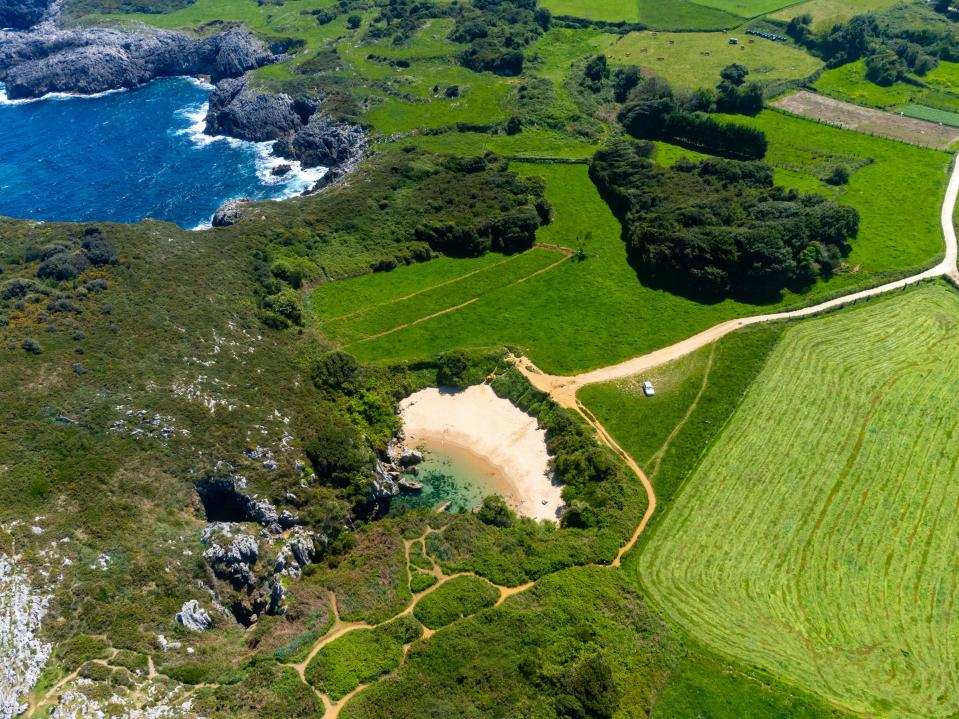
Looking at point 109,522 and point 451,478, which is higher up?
point 109,522

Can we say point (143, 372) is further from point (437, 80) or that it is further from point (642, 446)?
point (437, 80)

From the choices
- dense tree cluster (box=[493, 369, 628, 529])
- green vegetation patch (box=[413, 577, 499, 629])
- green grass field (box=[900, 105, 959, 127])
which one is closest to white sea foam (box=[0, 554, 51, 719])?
green vegetation patch (box=[413, 577, 499, 629])

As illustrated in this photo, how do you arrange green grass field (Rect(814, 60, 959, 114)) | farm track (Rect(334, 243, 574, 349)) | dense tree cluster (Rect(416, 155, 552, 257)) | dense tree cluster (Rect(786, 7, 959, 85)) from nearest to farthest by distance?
farm track (Rect(334, 243, 574, 349)), dense tree cluster (Rect(416, 155, 552, 257)), green grass field (Rect(814, 60, 959, 114)), dense tree cluster (Rect(786, 7, 959, 85))

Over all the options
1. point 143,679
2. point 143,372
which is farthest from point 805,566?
point 143,372

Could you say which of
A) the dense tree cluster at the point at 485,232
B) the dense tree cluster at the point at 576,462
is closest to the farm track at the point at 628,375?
the dense tree cluster at the point at 576,462

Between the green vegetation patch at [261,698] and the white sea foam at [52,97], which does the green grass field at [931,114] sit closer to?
the green vegetation patch at [261,698]

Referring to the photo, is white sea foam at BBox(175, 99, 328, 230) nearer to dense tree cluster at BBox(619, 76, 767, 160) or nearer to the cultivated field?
dense tree cluster at BBox(619, 76, 767, 160)
